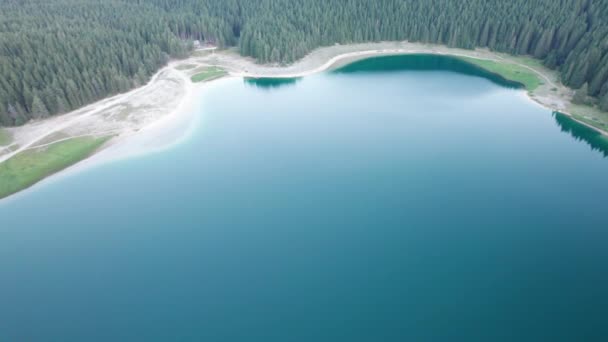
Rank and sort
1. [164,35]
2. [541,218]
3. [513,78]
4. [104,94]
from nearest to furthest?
[541,218] → [104,94] → [513,78] → [164,35]

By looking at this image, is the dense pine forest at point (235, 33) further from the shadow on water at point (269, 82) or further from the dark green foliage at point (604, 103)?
the shadow on water at point (269, 82)

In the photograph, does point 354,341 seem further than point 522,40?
No

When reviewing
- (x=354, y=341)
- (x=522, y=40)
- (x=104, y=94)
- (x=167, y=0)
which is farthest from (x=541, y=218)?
(x=167, y=0)

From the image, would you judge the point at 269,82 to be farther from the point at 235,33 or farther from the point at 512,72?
the point at 512,72

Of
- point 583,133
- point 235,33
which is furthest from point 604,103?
point 235,33

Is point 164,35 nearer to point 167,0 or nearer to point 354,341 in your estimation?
point 167,0

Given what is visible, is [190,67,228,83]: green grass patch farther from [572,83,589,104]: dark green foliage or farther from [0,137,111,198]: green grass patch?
[572,83,589,104]: dark green foliage

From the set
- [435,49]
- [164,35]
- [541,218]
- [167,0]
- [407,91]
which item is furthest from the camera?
[167,0]

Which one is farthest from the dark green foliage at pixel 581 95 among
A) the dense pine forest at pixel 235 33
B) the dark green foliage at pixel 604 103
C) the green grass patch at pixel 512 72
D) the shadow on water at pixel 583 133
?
the green grass patch at pixel 512 72
